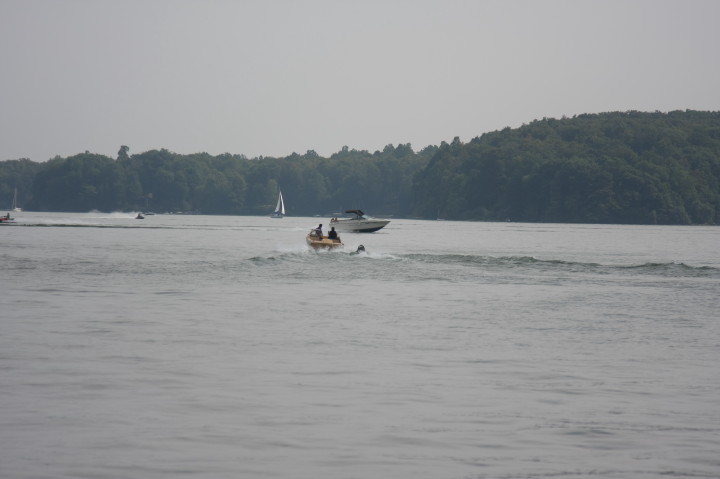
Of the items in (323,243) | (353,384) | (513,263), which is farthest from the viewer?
(323,243)

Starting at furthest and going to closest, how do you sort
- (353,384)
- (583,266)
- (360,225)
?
1. (360,225)
2. (583,266)
3. (353,384)

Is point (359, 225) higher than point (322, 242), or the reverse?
point (359, 225)

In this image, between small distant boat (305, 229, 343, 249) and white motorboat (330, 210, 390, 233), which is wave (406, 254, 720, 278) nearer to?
small distant boat (305, 229, 343, 249)

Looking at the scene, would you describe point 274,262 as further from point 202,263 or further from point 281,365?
point 281,365

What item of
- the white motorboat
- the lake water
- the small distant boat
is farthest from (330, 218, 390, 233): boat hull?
the lake water

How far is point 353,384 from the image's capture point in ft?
60.0

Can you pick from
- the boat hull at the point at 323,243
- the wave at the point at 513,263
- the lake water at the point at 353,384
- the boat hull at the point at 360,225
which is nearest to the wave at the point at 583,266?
the wave at the point at 513,263

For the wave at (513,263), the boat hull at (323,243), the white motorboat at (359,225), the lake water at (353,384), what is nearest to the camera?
the lake water at (353,384)

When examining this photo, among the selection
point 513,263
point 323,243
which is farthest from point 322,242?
point 513,263

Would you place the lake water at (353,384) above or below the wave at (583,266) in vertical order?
below

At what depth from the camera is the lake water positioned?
42.1ft

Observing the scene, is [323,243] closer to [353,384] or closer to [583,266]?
[583,266]

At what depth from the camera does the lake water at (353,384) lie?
12.8 m

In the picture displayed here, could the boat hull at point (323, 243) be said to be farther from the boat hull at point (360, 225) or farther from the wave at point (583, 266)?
the boat hull at point (360, 225)
